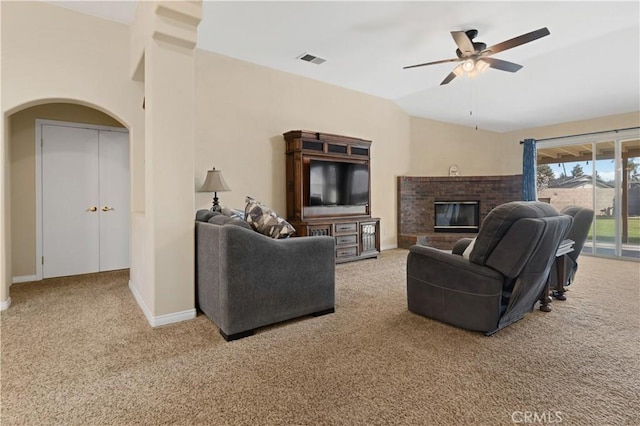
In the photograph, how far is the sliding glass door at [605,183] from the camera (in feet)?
18.5

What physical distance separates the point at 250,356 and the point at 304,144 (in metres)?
3.33

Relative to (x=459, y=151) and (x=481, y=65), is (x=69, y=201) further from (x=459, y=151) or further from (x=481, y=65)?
(x=459, y=151)

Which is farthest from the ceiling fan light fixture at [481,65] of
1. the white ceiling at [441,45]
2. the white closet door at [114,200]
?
the white closet door at [114,200]

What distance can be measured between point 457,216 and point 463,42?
4.01 metres

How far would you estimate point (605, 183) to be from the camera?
19.5ft

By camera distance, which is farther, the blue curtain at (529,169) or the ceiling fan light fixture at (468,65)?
the blue curtain at (529,169)

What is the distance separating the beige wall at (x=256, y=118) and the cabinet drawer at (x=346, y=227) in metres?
0.89

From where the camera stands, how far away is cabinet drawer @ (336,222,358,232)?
4.99 metres

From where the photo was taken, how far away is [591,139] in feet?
20.0

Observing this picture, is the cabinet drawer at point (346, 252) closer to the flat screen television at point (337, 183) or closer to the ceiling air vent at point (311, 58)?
the flat screen television at point (337, 183)

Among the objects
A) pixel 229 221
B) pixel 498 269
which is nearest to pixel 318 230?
pixel 229 221

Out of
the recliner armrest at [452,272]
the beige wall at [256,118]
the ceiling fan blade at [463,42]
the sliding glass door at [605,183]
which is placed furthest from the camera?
the sliding glass door at [605,183]

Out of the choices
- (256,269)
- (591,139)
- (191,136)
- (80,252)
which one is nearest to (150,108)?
(191,136)

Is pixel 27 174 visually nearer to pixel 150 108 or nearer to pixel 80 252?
pixel 80 252
